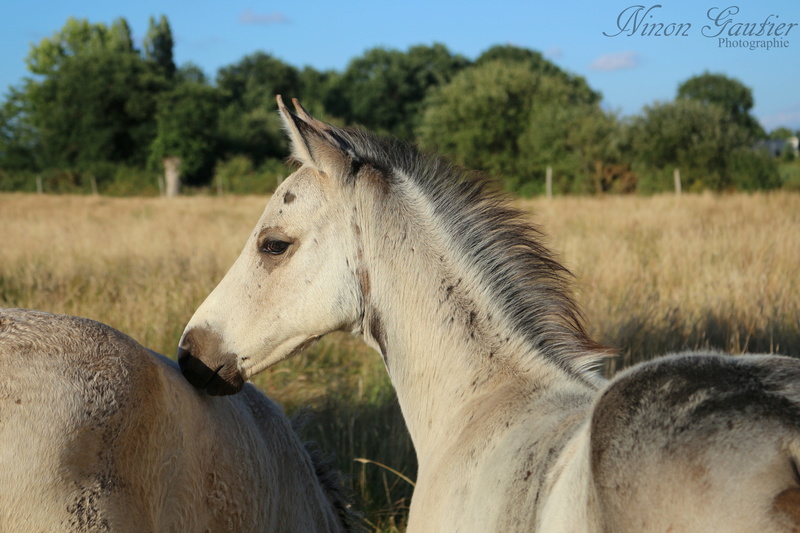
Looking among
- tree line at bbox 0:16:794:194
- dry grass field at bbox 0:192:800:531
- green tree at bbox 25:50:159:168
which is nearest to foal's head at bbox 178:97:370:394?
dry grass field at bbox 0:192:800:531

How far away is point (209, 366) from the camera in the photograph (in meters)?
2.42

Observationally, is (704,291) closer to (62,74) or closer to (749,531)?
(749,531)

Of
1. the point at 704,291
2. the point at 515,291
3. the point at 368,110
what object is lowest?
the point at 704,291

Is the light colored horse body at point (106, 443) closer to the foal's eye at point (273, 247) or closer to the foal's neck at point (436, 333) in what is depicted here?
the foal's eye at point (273, 247)

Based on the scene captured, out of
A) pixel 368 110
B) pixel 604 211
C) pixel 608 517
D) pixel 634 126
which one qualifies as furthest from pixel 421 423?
pixel 368 110

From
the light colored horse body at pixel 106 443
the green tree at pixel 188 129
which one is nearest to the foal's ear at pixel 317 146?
the light colored horse body at pixel 106 443

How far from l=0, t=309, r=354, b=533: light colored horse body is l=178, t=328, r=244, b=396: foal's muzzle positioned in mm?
60

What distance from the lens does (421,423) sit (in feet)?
7.96

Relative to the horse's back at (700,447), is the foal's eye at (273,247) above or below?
above

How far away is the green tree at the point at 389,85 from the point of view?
66.9m

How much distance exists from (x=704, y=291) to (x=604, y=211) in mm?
8109

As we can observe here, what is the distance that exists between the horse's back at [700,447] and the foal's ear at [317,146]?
1.36 m

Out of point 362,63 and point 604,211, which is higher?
point 362,63

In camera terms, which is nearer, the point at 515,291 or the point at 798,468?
the point at 798,468
